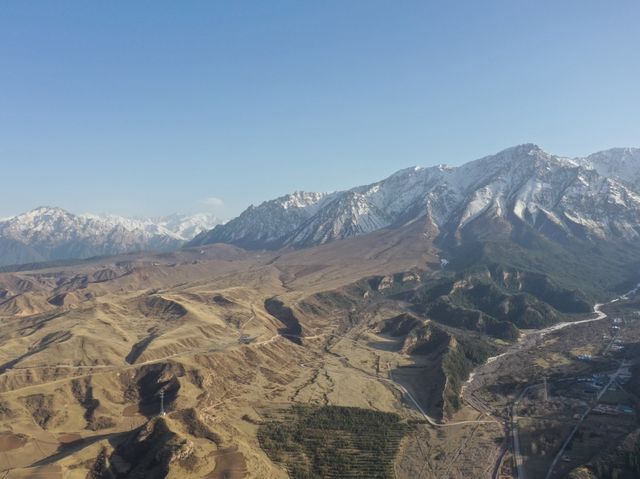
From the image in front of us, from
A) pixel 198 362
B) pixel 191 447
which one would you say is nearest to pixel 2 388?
pixel 198 362

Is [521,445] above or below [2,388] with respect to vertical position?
below

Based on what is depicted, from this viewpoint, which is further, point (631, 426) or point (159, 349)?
point (159, 349)

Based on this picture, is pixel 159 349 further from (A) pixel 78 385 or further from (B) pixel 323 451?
(B) pixel 323 451

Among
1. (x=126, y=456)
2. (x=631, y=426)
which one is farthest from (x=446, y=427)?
(x=126, y=456)

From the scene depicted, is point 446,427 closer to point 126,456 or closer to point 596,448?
point 596,448

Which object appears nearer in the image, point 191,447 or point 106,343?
point 191,447

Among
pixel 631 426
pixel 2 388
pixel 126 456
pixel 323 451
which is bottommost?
pixel 631 426

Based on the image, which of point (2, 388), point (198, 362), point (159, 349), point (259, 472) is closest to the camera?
point (259, 472)

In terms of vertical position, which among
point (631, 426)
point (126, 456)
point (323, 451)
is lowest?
point (631, 426)

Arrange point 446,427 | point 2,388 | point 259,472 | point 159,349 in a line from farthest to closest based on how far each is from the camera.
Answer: point 159,349, point 2,388, point 446,427, point 259,472
